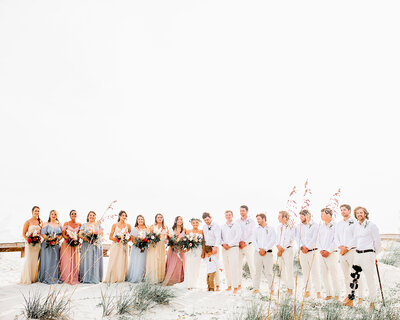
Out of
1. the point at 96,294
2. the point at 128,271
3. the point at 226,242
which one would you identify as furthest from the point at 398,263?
the point at 96,294

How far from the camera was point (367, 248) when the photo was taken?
771 cm

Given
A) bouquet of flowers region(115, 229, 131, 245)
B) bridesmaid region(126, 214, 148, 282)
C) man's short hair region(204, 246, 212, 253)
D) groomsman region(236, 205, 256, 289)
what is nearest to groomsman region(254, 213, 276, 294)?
groomsman region(236, 205, 256, 289)

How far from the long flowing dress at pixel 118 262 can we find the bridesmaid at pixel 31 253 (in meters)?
2.25

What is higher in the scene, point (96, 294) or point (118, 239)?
point (118, 239)

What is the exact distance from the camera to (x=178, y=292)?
30.2ft

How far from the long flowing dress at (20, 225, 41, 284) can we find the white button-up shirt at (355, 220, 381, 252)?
934 cm

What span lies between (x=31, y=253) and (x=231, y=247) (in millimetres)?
6343

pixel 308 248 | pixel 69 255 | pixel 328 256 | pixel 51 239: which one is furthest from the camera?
pixel 69 255

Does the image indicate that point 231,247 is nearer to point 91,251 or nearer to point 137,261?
point 137,261

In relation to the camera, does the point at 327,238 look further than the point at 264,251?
No

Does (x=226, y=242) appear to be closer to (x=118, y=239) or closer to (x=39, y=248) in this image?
(x=118, y=239)

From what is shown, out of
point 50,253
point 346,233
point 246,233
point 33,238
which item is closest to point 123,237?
point 50,253

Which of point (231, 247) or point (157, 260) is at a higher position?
point (231, 247)

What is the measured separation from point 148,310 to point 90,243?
13.4ft
